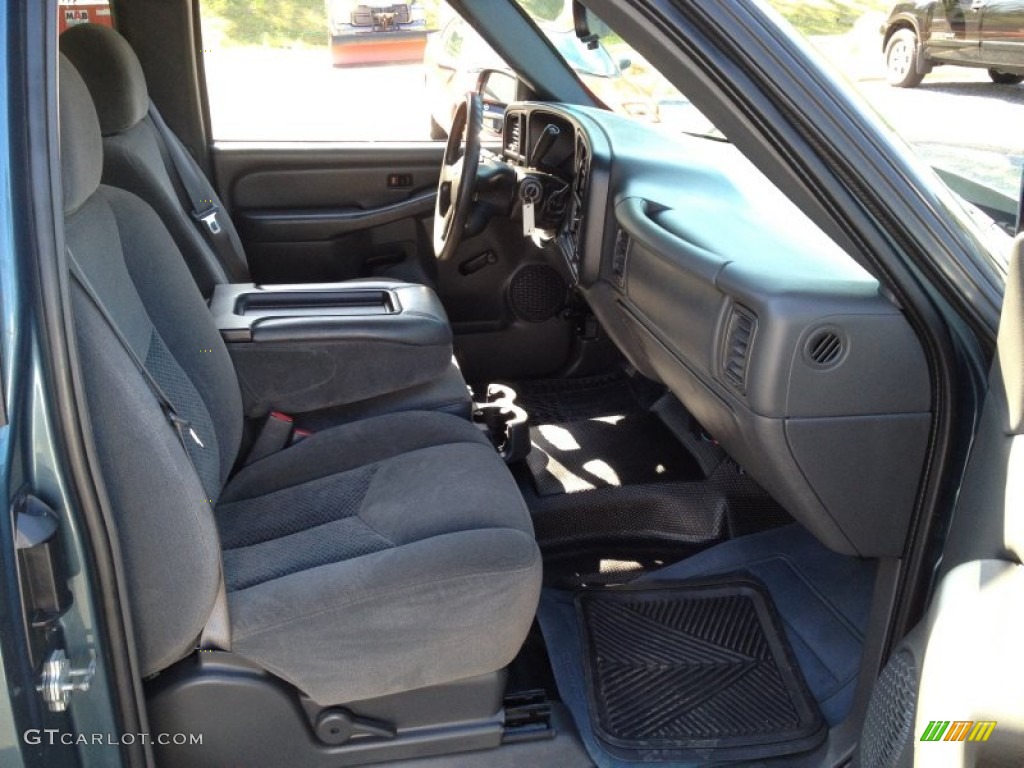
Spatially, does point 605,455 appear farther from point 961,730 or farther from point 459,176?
point 961,730

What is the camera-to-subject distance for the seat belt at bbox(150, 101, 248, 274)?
2.63m

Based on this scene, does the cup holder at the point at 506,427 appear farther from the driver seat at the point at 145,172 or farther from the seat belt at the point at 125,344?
the seat belt at the point at 125,344

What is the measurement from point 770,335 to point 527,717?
72 cm

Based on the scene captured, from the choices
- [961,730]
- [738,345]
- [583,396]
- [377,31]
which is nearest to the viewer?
[961,730]

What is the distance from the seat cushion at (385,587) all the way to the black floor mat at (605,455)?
2.65ft

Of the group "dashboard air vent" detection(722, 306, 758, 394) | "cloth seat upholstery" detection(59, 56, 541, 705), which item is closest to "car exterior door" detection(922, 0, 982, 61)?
"dashboard air vent" detection(722, 306, 758, 394)

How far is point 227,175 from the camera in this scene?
3.22 m

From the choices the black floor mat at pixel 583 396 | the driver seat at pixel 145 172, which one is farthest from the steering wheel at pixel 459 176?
the black floor mat at pixel 583 396

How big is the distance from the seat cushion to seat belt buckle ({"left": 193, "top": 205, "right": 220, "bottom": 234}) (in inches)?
47.2

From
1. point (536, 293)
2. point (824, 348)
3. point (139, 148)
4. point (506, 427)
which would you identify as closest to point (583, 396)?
point (536, 293)

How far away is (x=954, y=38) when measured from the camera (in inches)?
66.9

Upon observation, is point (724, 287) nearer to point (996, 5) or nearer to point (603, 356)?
point (996, 5)

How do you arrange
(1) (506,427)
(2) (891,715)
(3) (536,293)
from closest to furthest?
1. (2) (891,715)
2. (1) (506,427)
3. (3) (536,293)

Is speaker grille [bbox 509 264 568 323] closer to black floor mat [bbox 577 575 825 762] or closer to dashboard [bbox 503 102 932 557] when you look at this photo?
dashboard [bbox 503 102 932 557]
